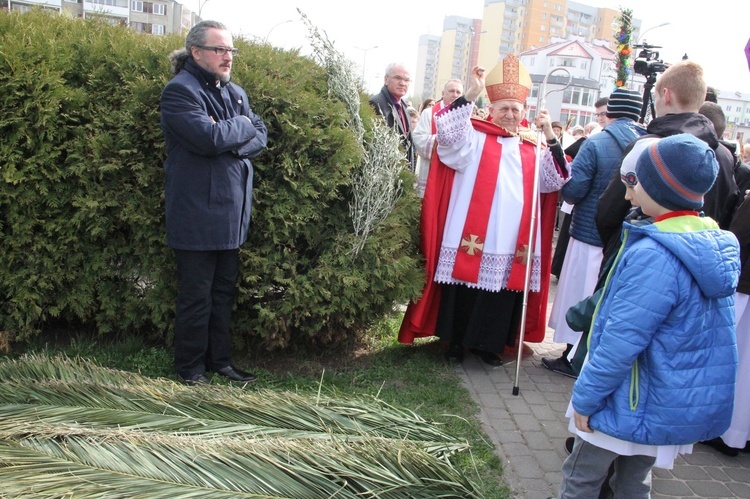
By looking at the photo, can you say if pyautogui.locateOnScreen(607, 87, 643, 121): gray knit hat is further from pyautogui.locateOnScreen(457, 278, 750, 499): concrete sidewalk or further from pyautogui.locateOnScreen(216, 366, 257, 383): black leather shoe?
pyautogui.locateOnScreen(216, 366, 257, 383): black leather shoe

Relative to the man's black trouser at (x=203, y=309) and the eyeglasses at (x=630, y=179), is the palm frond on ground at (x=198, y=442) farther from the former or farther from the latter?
the eyeglasses at (x=630, y=179)

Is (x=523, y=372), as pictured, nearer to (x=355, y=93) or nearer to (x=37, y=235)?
(x=355, y=93)

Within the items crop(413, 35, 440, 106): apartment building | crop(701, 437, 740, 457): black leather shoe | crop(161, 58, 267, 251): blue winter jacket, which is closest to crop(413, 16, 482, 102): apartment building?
crop(413, 35, 440, 106): apartment building

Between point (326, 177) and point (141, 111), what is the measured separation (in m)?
1.26

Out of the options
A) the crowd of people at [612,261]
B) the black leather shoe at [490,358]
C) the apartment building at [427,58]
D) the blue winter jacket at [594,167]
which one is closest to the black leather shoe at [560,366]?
the crowd of people at [612,261]

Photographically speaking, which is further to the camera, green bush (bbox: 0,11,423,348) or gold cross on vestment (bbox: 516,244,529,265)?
gold cross on vestment (bbox: 516,244,529,265)

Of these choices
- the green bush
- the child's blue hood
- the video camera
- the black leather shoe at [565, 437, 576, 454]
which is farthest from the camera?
the video camera

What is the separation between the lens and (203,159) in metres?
3.73

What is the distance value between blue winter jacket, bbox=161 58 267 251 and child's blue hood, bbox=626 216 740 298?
2.32 meters

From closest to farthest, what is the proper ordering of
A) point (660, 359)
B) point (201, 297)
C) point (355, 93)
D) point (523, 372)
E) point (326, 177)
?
point (660, 359), point (201, 297), point (326, 177), point (355, 93), point (523, 372)

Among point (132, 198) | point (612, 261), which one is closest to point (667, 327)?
point (612, 261)

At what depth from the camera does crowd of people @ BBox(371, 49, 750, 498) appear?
229 centimetres

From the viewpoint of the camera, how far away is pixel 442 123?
4.39m

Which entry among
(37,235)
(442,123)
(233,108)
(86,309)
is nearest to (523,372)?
(442,123)
